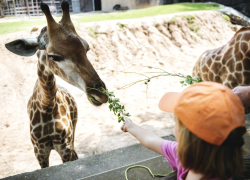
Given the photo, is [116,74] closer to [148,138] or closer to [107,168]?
[107,168]

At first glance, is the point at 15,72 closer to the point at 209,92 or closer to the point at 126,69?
the point at 126,69

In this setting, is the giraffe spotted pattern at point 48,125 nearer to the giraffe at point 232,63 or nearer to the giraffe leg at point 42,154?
the giraffe leg at point 42,154

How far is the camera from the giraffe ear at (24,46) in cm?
232

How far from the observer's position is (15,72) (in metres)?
7.01

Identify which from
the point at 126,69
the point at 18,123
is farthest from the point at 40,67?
the point at 126,69

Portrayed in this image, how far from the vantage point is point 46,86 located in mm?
2420

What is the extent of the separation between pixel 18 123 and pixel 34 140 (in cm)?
312

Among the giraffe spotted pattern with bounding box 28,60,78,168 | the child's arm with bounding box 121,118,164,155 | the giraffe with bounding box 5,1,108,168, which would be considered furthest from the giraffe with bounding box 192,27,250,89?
the giraffe spotted pattern with bounding box 28,60,78,168

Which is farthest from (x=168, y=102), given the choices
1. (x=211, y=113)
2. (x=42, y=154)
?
(x=42, y=154)

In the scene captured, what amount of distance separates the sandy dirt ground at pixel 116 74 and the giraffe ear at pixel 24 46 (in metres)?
1.01

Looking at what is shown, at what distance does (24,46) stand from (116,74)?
5.51 m

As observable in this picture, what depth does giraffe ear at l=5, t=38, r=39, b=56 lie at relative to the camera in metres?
2.32

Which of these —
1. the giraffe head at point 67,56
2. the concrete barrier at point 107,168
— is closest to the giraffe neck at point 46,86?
the giraffe head at point 67,56

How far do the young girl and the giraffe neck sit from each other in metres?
1.78
